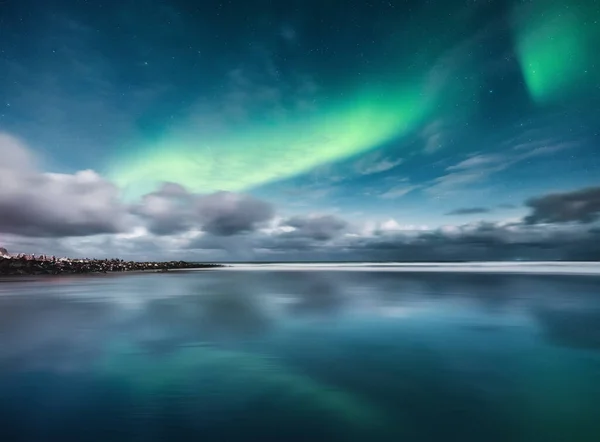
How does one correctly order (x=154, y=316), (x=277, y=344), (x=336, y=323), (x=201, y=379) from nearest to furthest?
(x=201, y=379)
(x=277, y=344)
(x=336, y=323)
(x=154, y=316)

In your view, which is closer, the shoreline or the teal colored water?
the teal colored water

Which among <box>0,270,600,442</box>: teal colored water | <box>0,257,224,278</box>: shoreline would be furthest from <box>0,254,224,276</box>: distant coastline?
<box>0,270,600,442</box>: teal colored water

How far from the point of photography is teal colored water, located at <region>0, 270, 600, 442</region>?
7160 millimetres

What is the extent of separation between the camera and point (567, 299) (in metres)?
27.9

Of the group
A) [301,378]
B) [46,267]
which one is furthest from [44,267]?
[301,378]

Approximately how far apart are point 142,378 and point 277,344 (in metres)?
5.29

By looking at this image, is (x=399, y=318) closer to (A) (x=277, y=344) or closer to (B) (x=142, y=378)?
(A) (x=277, y=344)

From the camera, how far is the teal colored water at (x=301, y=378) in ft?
23.5

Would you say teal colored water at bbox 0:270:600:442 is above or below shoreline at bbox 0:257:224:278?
below

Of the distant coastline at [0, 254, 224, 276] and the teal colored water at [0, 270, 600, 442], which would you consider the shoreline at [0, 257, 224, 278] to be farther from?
the teal colored water at [0, 270, 600, 442]

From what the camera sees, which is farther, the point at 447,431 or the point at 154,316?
the point at 154,316

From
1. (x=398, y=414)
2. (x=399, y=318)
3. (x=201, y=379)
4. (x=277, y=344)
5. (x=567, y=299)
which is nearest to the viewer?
(x=398, y=414)

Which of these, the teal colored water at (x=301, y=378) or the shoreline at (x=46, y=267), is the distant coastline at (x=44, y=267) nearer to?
the shoreline at (x=46, y=267)

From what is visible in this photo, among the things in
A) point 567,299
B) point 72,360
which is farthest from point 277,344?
point 567,299
